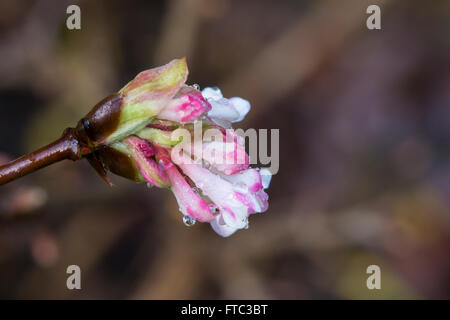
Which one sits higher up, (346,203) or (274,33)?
(274,33)

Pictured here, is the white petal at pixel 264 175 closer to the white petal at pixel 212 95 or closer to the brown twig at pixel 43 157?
the white petal at pixel 212 95

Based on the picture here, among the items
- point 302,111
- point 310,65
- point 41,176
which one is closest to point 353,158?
point 302,111

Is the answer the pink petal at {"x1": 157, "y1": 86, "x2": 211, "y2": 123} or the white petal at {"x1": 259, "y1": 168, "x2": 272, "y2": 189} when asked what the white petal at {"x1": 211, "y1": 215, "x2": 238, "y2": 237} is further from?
the pink petal at {"x1": 157, "y1": 86, "x2": 211, "y2": 123}

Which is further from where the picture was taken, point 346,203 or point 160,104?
point 346,203

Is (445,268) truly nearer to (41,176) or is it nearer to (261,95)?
(261,95)

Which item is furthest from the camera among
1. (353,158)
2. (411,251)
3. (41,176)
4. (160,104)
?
(353,158)

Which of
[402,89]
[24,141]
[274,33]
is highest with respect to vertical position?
[274,33]

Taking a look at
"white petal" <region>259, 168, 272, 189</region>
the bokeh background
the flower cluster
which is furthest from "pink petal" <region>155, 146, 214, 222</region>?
the bokeh background
